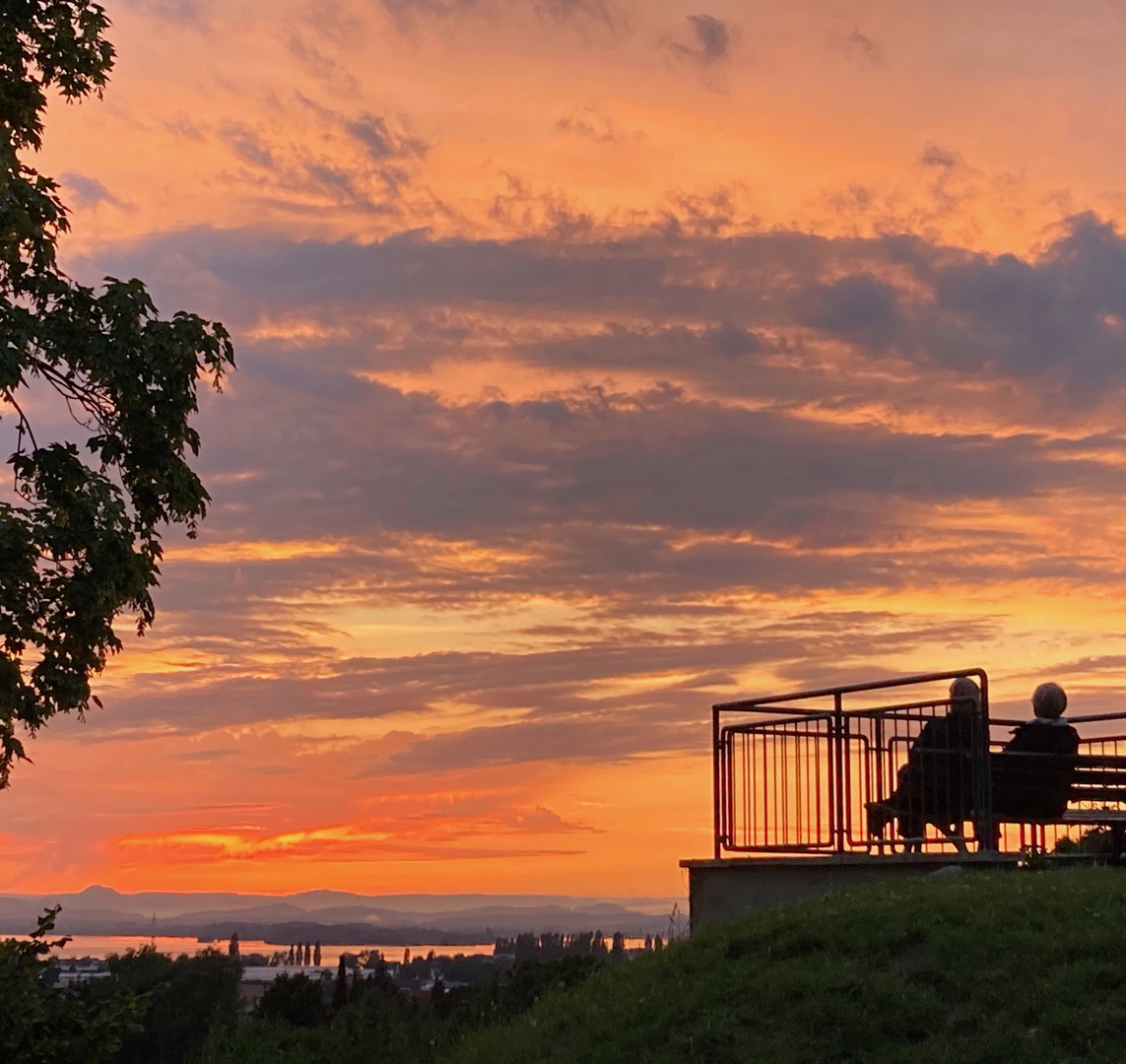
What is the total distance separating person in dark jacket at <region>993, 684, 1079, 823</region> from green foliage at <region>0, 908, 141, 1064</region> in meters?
8.72

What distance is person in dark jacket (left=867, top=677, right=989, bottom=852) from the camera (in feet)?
48.1

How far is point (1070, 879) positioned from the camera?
12.6 m

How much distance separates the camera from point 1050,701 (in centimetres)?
1541

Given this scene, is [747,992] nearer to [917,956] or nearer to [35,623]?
[917,956]

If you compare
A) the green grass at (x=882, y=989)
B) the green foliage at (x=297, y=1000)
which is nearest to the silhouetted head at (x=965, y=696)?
the green grass at (x=882, y=989)

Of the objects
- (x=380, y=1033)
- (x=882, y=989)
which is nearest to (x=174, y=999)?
(x=380, y=1033)

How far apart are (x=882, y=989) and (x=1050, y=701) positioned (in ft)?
18.9

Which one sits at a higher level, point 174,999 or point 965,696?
point 965,696

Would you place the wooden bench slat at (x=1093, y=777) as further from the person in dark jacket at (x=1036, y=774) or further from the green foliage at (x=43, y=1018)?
the green foliage at (x=43, y=1018)

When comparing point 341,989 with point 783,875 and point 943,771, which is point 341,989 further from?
point 943,771

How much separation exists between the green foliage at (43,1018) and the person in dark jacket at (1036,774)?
872 centimetres

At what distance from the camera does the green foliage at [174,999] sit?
5612cm

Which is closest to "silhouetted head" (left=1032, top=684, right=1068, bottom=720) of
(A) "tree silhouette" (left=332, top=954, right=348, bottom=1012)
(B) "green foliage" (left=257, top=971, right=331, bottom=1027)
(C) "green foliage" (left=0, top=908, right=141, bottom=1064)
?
(C) "green foliage" (left=0, top=908, right=141, bottom=1064)

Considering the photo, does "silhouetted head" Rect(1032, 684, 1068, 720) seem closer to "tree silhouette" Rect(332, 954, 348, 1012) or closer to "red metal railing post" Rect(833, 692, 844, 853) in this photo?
"red metal railing post" Rect(833, 692, 844, 853)
